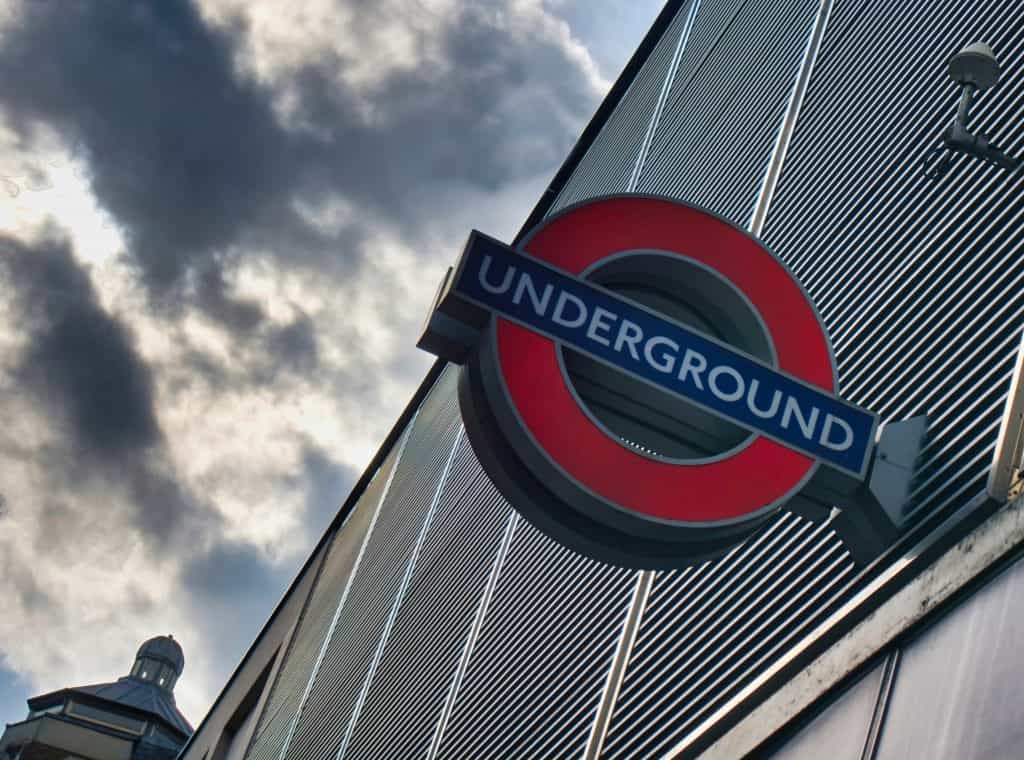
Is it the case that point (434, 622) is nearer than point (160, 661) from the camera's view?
Yes

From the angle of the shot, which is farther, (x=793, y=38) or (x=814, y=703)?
(x=793, y=38)

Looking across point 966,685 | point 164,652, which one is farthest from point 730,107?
point 164,652

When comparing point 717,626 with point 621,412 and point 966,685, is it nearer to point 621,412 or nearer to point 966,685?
point 621,412

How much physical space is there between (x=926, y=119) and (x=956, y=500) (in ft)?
12.6

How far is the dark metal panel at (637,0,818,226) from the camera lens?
13.6 m

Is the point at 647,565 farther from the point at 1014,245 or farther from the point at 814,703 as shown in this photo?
the point at 1014,245

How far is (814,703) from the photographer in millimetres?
7574

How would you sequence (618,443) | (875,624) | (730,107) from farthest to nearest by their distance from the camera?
(730,107), (875,624), (618,443)

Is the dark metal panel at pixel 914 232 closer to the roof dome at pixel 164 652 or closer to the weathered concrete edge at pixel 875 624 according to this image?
the weathered concrete edge at pixel 875 624

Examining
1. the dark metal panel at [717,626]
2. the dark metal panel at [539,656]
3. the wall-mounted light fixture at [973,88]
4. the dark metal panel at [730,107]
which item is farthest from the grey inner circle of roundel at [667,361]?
the dark metal panel at [730,107]

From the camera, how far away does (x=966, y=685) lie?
6.27 meters

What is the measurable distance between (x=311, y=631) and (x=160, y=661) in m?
60.7

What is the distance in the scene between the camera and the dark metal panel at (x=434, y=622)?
54.5 feet

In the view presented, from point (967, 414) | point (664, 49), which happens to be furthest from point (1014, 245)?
point (664, 49)
